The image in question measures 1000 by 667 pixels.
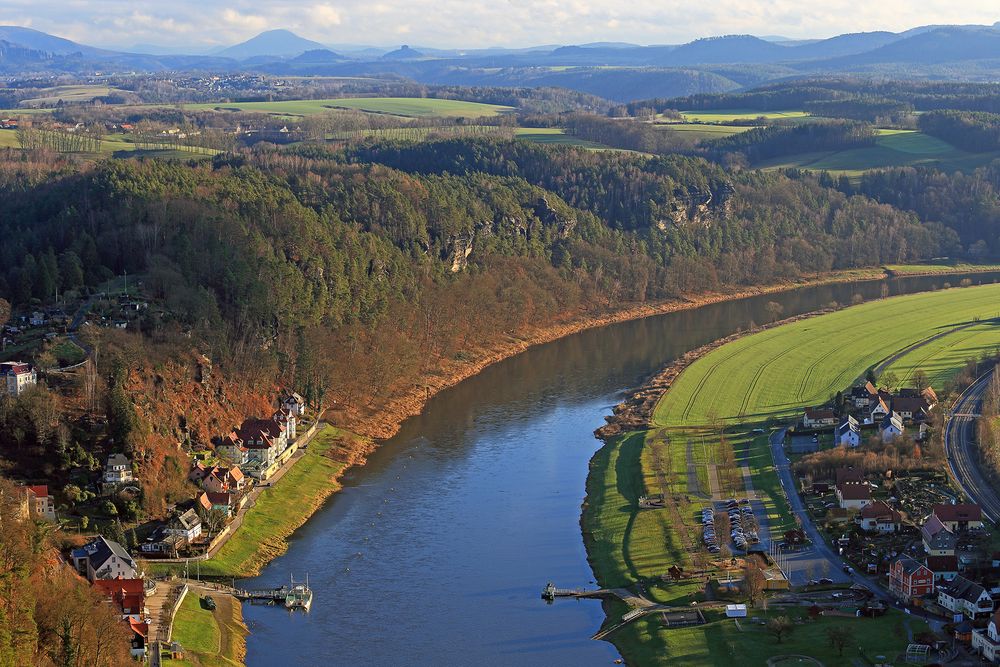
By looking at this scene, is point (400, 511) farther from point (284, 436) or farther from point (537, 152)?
point (537, 152)

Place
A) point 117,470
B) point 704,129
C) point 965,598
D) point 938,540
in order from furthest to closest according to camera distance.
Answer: point 704,129 < point 117,470 < point 938,540 < point 965,598

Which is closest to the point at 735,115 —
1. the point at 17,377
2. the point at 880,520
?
the point at 880,520

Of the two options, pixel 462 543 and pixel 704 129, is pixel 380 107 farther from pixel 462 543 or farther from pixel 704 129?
pixel 462 543

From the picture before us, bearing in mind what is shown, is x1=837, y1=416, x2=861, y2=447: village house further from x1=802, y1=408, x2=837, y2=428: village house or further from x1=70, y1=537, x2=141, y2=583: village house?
x1=70, y1=537, x2=141, y2=583: village house

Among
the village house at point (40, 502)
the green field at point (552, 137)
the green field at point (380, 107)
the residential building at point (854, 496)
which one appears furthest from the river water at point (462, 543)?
the green field at point (380, 107)

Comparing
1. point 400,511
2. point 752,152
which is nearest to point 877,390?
point 400,511

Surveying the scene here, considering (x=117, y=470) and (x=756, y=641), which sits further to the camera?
(x=117, y=470)
